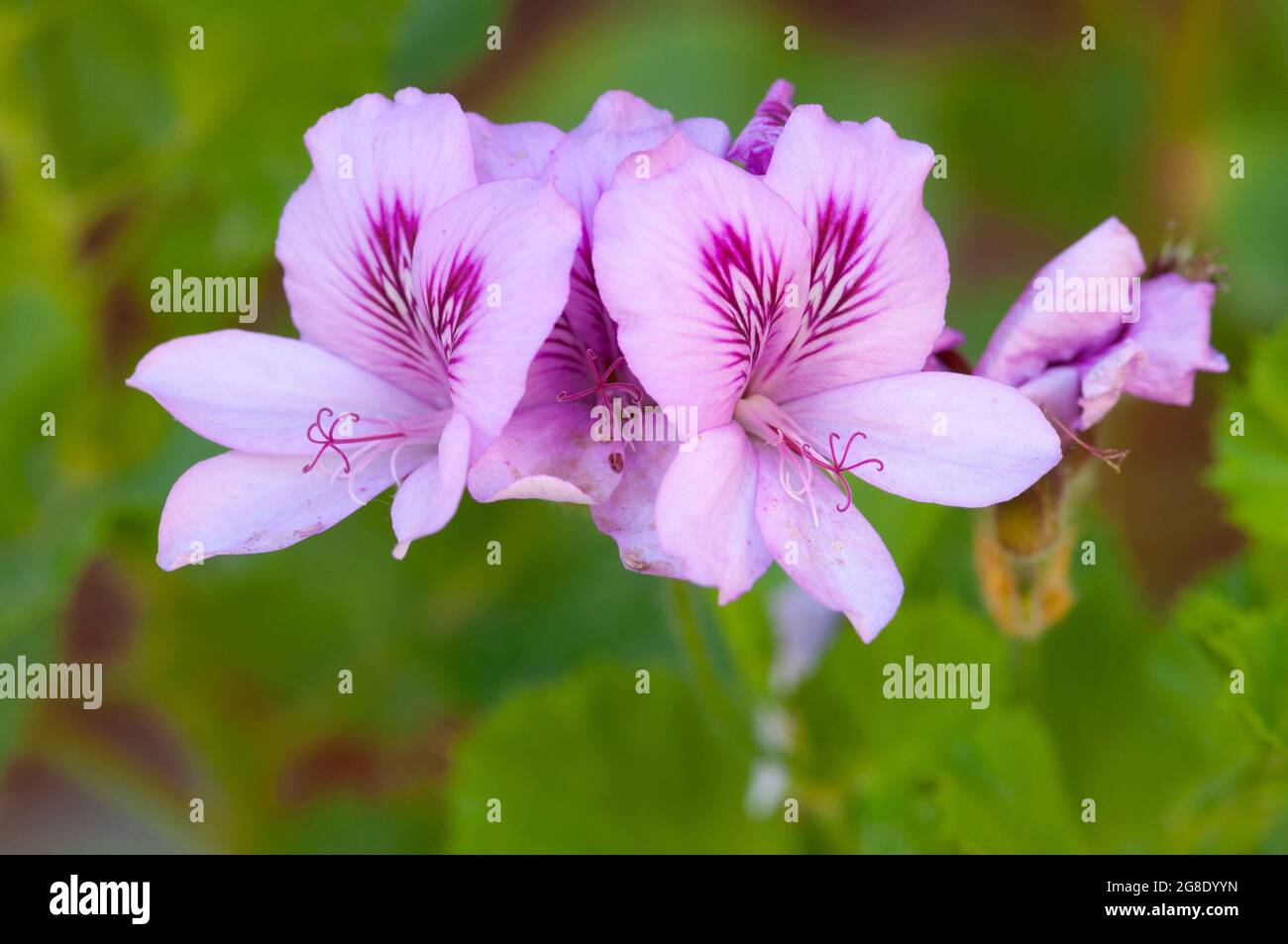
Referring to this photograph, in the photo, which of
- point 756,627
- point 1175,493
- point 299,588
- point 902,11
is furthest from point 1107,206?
point 299,588

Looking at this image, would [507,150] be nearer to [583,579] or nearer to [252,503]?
[252,503]

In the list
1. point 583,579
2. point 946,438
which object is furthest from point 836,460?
point 583,579

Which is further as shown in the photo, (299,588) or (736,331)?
(299,588)
